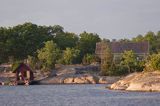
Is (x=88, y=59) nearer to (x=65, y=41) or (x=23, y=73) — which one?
(x=65, y=41)

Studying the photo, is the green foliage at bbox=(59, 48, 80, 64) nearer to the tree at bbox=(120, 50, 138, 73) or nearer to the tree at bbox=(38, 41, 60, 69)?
the tree at bbox=(38, 41, 60, 69)

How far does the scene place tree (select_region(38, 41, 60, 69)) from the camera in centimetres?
10456

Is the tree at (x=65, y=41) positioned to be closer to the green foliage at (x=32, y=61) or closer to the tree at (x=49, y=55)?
the tree at (x=49, y=55)

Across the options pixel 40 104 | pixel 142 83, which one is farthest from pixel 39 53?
pixel 40 104

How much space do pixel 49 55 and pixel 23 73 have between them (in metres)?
11.5

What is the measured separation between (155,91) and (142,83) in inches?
101

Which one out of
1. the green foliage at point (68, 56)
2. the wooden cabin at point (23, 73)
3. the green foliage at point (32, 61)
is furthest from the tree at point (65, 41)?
the wooden cabin at point (23, 73)

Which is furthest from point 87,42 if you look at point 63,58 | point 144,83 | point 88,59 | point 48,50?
point 144,83

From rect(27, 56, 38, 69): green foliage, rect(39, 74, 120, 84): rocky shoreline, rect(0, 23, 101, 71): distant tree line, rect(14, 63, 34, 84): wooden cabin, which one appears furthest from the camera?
rect(0, 23, 101, 71): distant tree line

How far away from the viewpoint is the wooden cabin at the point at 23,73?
94.3m

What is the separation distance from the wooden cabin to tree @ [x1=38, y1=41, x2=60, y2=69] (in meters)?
8.24

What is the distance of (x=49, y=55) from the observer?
106m

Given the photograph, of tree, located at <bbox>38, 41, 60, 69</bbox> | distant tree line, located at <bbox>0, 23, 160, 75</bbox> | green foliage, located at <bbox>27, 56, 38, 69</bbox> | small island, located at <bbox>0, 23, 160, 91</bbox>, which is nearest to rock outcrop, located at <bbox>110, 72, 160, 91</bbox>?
small island, located at <bbox>0, 23, 160, 91</bbox>

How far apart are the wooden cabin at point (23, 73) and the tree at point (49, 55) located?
27.1 ft
